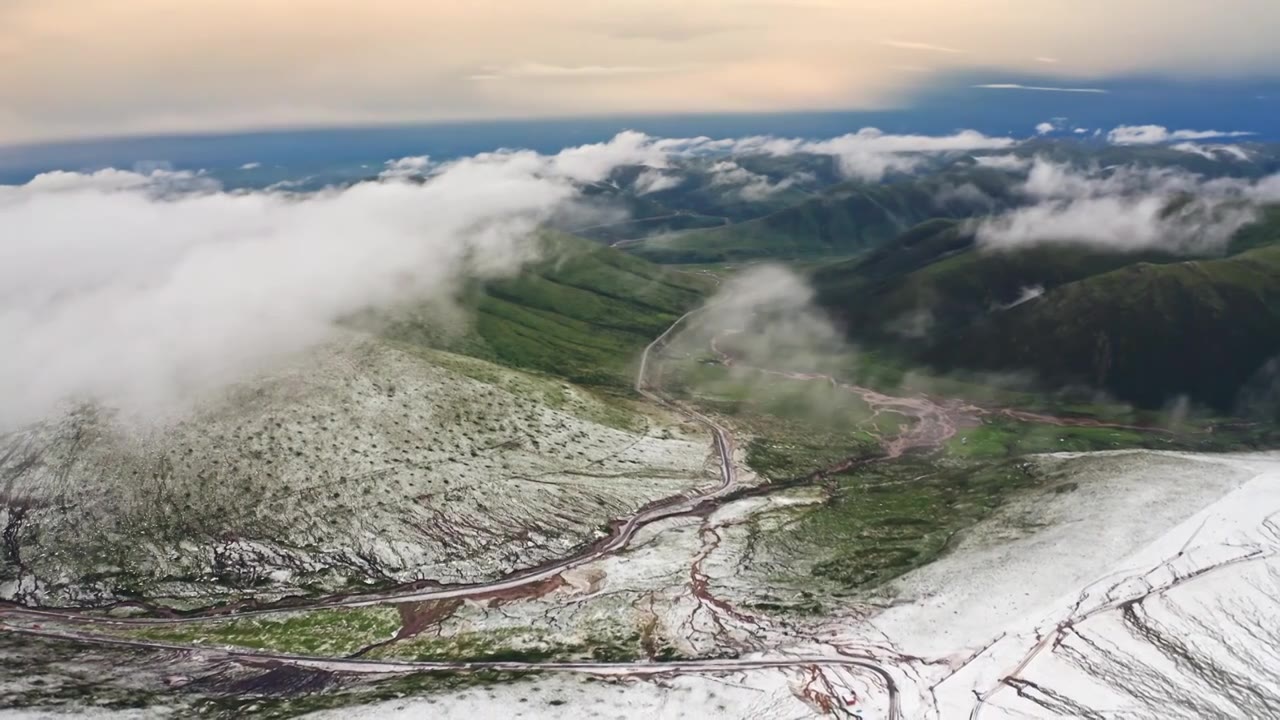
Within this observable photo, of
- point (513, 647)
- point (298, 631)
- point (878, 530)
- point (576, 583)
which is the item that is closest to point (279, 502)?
point (298, 631)

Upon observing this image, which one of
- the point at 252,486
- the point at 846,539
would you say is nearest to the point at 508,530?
the point at 252,486

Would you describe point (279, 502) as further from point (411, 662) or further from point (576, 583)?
point (576, 583)

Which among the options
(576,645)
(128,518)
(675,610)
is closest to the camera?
(576,645)

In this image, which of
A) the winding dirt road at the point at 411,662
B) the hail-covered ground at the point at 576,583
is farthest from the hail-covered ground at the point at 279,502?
the winding dirt road at the point at 411,662

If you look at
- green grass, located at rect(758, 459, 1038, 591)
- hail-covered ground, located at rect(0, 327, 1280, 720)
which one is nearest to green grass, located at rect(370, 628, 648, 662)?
hail-covered ground, located at rect(0, 327, 1280, 720)

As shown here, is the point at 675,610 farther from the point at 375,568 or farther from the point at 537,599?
the point at 375,568

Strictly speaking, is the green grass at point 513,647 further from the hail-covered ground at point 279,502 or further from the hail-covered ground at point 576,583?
the hail-covered ground at point 279,502

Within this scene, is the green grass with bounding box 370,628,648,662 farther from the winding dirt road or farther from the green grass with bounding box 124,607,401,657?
the green grass with bounding box 124,607,401,657

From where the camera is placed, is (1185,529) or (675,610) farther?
(1185,529)

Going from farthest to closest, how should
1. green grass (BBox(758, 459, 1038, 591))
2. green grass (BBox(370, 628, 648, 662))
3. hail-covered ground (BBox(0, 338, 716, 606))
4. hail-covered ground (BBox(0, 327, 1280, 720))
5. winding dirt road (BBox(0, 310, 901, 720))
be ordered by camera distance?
green grass (BBox(758, 459, 1038, 591)) → hail-covered ground (BBox(0, 338, 716, 606)) → green grass (BBox(370, 628, 648, 662)) → winding dirt road (BBox(0, 310, 901, 720)) → hail-covered ground (BBox(0, 327, 1280, 720))
